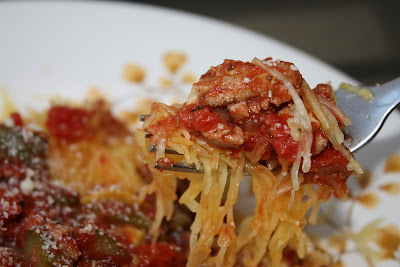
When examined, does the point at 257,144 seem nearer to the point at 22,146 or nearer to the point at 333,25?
the point at 22,146

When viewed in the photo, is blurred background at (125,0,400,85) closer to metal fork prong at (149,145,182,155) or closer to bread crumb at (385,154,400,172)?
bread crumb at (385,154,400,172)

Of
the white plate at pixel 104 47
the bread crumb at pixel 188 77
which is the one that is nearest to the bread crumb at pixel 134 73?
the white plate at pixel 104 47

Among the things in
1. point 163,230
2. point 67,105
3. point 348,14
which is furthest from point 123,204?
point 348,14

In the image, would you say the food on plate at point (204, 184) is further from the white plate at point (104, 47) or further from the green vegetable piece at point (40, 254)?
the white plate at point (104, 47)

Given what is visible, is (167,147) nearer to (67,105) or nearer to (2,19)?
(67,105)

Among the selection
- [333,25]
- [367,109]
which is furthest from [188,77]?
[333,25]

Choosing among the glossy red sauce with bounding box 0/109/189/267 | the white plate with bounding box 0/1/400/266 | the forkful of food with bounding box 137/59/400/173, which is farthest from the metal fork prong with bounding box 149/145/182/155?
the white plate with bounding box 0/1/400/266

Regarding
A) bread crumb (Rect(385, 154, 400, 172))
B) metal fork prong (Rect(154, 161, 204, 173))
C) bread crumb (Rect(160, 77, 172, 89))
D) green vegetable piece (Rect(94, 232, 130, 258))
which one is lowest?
green vegetable piece (Rect(94, 232, 130, 258))
